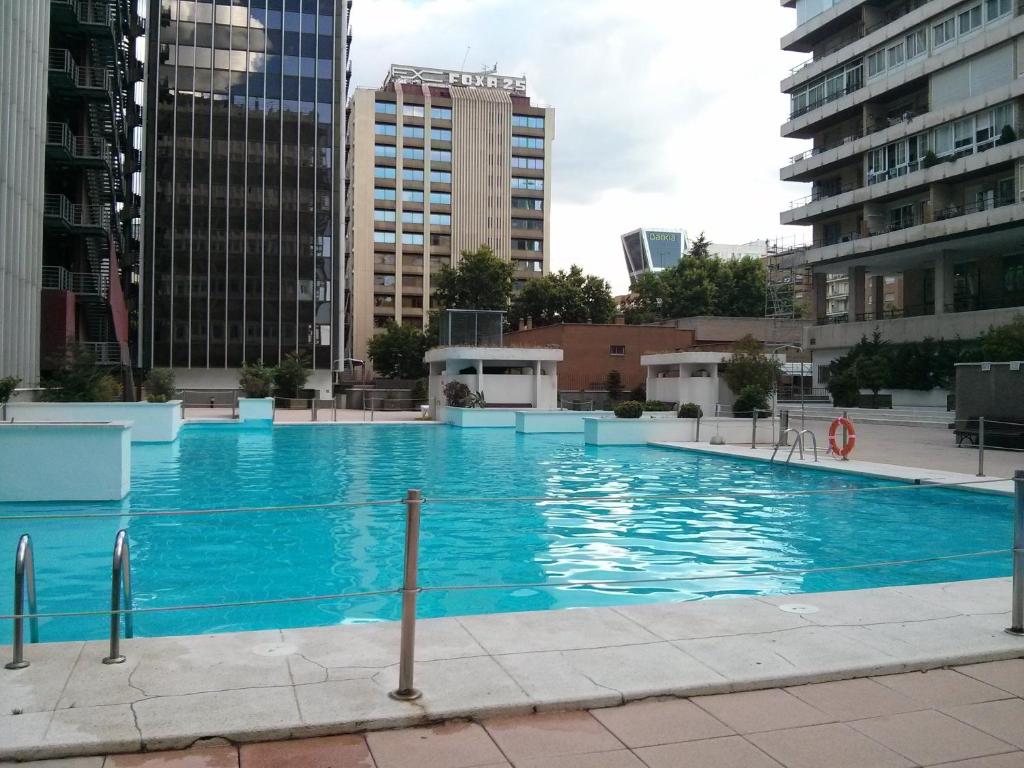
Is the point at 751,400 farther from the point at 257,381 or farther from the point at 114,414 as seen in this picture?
the point at 257,381

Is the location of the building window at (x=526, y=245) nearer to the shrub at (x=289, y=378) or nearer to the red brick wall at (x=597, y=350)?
the red brick wall at (x=597, y=350)

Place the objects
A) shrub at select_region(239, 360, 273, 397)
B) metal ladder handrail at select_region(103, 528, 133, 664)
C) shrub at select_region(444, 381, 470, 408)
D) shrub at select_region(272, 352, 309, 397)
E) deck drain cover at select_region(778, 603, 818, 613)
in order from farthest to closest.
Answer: shrub at select_region(272, 352, 309, 397) → shrub at select_region(239, 360, 273, 397) → shrub at select_region(444, 381, 470, 408) → deck drain cover at select_region(778, 603, 818, 613) → metal ladder handrail at select_region(103, 528, 133, 664)

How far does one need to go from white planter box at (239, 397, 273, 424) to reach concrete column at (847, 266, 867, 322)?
3701 centimetres

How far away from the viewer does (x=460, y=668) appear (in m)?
5.17

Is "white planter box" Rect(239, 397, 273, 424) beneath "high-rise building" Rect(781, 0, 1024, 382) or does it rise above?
beneath

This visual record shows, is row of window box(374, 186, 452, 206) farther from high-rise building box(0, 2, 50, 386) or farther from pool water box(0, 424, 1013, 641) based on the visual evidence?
pool water box(0, 424, 1013, 641)

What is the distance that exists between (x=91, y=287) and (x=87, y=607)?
38308 mm

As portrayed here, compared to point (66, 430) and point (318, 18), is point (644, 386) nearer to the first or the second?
point (318, 18)

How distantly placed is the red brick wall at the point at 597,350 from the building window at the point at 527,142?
44.5 metres

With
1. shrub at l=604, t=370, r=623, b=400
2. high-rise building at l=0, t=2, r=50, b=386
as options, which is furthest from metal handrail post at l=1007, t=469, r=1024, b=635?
shrub at l=604, t=370, r=623, b=400

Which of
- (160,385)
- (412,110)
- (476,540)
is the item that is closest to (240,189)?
(160,385)

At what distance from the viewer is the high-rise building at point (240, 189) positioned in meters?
60.2

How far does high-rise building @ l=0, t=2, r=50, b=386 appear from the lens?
29.6m

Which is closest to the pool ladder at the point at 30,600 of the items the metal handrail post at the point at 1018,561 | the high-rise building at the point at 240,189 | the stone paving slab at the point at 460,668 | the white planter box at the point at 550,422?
the stone paving slab at the point at 460,668
